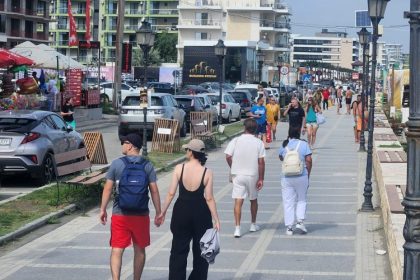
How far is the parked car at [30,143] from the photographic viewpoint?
661 inches

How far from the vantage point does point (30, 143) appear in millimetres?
17000

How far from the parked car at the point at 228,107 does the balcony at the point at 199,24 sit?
213 feet

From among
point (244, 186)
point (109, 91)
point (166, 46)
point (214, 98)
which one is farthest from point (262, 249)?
point (166, 46)

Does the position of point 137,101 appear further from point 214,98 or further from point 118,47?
point 118,47

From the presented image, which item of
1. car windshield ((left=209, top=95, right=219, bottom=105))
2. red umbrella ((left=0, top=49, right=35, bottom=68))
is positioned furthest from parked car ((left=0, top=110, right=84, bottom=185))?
car windshield ((left=209, top=95, right=219, bottom=105))

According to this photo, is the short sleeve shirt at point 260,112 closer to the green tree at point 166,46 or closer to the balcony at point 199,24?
the balcony at point 199,24

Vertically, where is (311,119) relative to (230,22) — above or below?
below

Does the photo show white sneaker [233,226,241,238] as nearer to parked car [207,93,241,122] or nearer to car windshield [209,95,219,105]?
parked car [207,93,241,122]

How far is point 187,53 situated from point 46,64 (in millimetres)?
33543

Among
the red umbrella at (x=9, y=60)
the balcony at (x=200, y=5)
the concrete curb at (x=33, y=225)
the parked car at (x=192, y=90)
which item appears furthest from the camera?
the balcony at (x=200, y=5)

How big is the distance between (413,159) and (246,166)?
676cm

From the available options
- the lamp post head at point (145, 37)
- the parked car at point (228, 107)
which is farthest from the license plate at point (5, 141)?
the parked car at point (228, 107)

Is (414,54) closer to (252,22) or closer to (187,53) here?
(187,53)

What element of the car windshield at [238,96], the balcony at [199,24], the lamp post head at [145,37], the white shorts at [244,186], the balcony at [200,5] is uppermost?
the balcony at [200,5]
